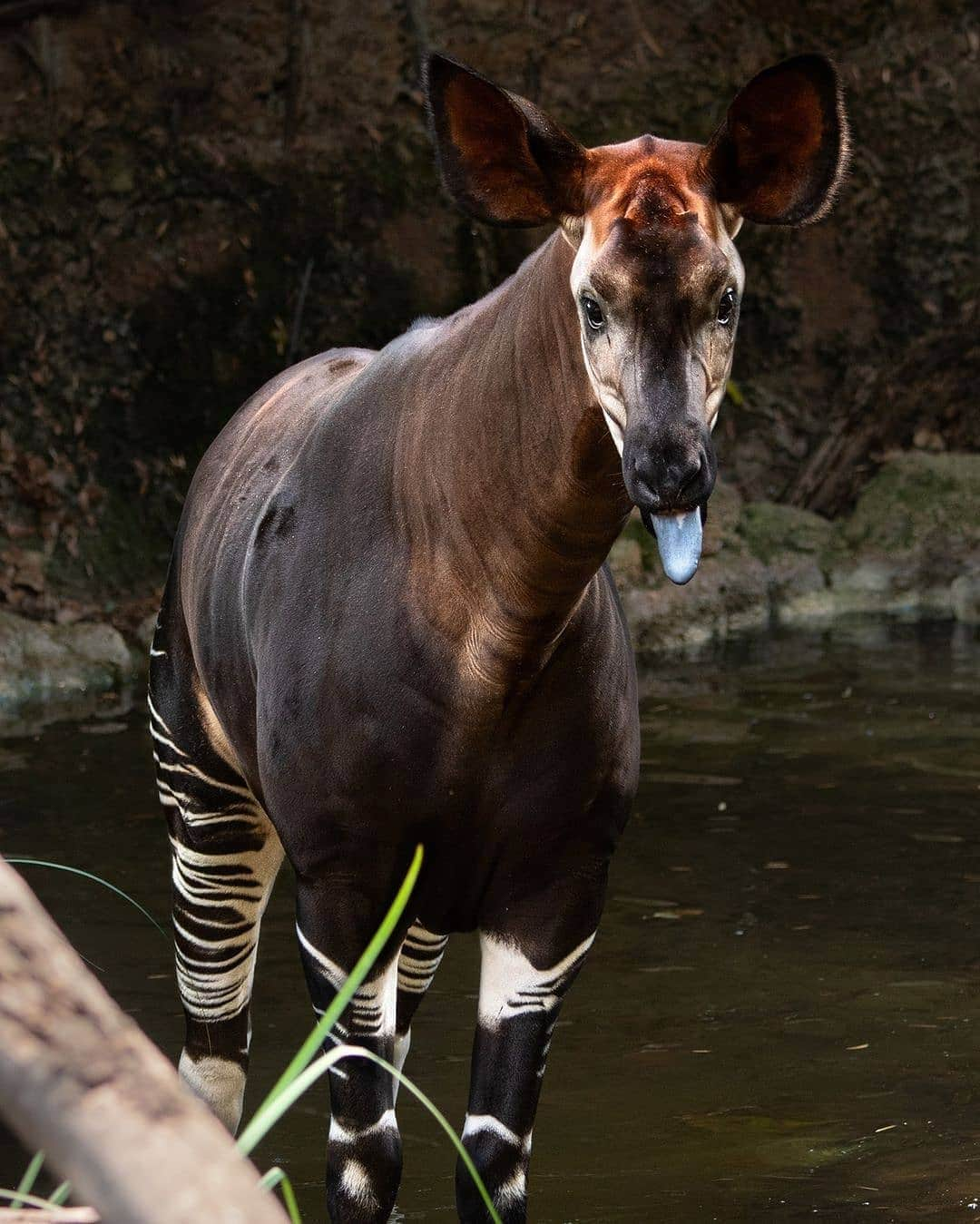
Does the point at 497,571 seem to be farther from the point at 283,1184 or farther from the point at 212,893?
the point at 212,893

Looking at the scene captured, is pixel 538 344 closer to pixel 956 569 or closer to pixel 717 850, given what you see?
pixel 717 850

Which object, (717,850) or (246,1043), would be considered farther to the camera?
(717,850)

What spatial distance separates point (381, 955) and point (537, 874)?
0.87 feet

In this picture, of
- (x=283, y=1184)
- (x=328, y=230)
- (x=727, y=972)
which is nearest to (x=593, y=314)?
(x=283, y=1184)

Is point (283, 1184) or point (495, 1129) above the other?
point (283, 1184)

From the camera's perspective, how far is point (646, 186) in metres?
2.32

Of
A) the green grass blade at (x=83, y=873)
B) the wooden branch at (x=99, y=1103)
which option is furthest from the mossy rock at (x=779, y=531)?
the wooden branch at (x=99, y=1103)

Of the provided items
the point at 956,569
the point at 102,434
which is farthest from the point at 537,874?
the point at 956,569

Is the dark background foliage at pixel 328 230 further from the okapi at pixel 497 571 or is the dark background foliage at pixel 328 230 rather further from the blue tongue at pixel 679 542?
the blue tongue at pixel 679 542

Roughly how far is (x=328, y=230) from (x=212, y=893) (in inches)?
217

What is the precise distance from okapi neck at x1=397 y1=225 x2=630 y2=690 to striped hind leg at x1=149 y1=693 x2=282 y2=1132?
1022 mm

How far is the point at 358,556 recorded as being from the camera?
9.32 ft

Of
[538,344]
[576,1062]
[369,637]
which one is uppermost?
[538,344]

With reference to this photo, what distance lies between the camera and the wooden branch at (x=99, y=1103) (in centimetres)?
113
